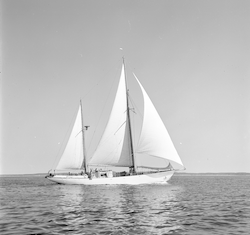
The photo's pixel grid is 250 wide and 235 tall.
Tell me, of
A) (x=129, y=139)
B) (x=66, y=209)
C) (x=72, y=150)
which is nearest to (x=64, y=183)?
(x=72, y=150)

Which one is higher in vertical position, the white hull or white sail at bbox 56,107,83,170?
white sail at bbox 56,107,83,170

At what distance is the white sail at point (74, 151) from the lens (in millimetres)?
61938

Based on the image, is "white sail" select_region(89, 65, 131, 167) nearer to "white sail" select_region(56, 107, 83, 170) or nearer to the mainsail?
the mainsail

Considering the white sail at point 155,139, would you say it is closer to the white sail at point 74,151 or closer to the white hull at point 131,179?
the white hull at point 131,179

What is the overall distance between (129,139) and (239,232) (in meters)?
39.2

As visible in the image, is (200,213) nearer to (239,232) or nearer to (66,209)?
(239,232)

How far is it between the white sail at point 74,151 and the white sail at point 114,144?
30.5ft

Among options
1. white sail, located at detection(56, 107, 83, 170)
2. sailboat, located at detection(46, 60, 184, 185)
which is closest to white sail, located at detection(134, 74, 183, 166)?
sailboat, located at detection(46, 60, 184, 185)

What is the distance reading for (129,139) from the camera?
54125 millimetres

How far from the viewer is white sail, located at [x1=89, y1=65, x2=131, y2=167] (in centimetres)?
5319

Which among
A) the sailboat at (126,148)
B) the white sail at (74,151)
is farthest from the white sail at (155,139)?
the white sail at (74,151)

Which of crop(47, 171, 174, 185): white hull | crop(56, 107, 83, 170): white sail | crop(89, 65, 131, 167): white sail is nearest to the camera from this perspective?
crop(47, 171, 174, 185): white hull

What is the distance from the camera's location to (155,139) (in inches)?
1930

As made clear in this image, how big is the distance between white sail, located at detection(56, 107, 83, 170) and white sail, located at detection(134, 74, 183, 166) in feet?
61.3
